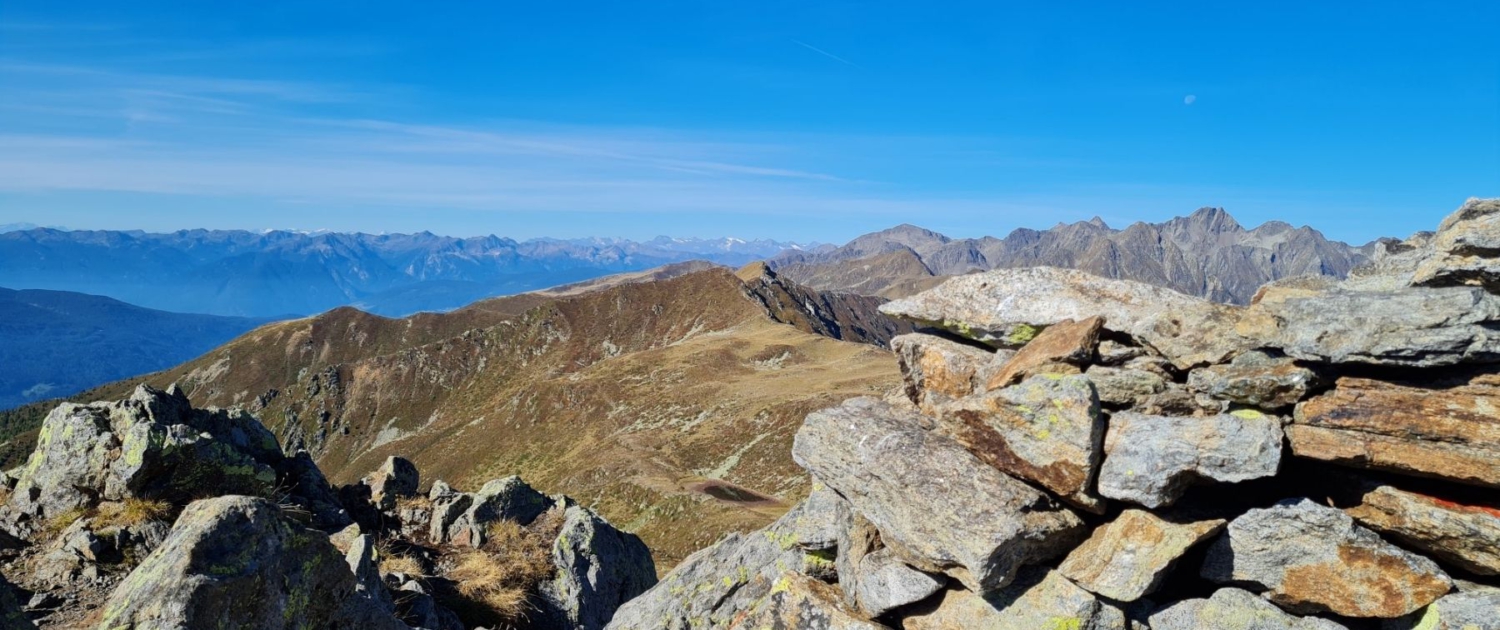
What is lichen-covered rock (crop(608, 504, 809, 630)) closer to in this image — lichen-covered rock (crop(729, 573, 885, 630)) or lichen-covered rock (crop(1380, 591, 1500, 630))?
lichen-covered rock (crop(729, 573, 885, 630))

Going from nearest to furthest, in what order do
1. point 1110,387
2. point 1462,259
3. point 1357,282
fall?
point 1462,259, point 1110,387, point 1357,282

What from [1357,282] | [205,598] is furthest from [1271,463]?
[205,598]

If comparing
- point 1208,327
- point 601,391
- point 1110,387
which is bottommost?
point 601,391

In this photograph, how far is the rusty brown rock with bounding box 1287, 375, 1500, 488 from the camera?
31.2ft

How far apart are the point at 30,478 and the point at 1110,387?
24680mm

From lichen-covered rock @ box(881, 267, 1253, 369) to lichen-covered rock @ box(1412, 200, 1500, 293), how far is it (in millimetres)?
2764

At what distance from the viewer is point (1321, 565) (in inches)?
410

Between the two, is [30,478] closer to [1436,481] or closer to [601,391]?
[1436,481]

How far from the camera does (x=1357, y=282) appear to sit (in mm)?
13672

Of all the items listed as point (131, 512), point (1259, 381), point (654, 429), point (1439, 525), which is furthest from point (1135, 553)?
point (654, 429)

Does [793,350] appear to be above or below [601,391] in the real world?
above

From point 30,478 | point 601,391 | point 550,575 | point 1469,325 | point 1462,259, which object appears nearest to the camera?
point 1469,325

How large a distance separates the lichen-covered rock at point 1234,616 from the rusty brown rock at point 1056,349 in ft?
13.6

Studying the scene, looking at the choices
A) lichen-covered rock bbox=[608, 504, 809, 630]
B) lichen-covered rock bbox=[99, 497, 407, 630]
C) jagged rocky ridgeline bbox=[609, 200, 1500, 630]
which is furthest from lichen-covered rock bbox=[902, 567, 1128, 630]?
lichen-covered rock bbox=[99, 497, 407, 630]
